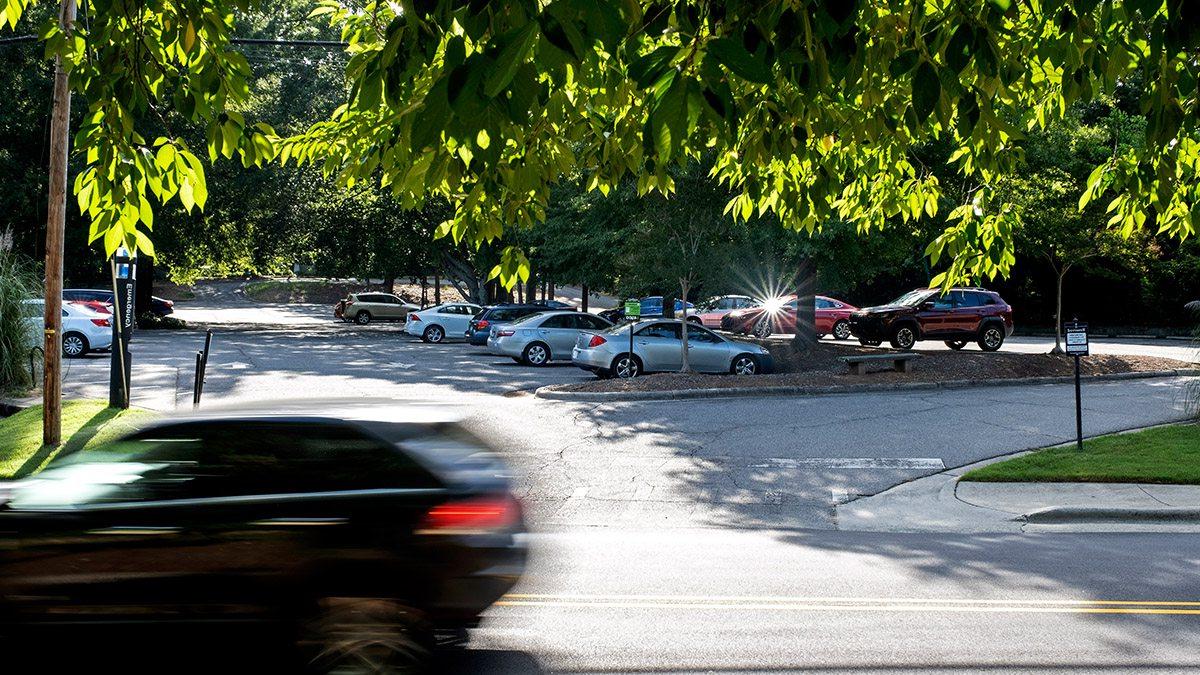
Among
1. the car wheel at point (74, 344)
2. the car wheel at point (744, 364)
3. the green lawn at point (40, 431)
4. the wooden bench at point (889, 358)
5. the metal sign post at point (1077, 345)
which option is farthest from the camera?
the car wheel at point (74, 344)

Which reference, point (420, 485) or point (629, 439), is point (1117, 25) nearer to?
point (420, 485)

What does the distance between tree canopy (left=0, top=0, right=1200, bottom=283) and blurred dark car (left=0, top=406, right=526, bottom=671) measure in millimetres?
1368

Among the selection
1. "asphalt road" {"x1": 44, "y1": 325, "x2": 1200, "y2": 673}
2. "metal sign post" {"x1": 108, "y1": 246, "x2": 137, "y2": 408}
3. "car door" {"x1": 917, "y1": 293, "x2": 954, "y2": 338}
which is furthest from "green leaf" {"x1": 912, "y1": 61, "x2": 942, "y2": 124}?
"car door" {"x1": 917, "y1": 293, "x2": 954, "y2": 338}

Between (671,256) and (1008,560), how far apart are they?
607 inches

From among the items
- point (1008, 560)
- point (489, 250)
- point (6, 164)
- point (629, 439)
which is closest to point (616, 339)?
point (629, 439)

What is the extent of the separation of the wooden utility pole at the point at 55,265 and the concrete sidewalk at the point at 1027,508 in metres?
10.1

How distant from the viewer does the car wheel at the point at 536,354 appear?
2805 centimetres

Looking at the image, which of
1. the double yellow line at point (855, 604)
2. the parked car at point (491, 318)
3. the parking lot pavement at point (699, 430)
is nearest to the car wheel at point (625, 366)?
the parking lot pavement at point (699, 430)

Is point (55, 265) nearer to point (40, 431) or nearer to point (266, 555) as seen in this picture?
point (40, 431)

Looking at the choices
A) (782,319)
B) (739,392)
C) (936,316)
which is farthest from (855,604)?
(782,319)

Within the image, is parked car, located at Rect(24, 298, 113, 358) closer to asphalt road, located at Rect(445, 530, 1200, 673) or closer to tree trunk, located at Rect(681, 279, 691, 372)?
tree trunk, located at Rect(681, 279, 691, 372)

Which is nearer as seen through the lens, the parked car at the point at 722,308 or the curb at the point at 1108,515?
the curb at the point at 1108,515

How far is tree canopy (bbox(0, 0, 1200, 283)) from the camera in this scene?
147 inches

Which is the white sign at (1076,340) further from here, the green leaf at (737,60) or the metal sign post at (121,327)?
the metal sign post at (121,327)
